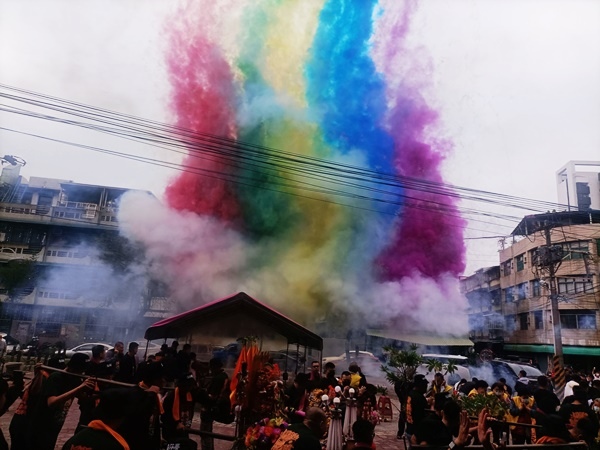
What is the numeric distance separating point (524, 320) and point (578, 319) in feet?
18.0

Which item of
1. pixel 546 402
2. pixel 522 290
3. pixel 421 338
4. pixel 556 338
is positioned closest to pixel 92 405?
pixel 546 402

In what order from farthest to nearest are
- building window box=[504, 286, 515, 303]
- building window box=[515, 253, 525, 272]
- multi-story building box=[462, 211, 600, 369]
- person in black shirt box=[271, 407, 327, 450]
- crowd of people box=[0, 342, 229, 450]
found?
building window box=[504, 286, 515, 303] < building window box=[515, 253, 525, 272] < multi-story building box=[462, 211, 600, 369] < crowd of people box=[0, 342, 229, 450] < person in black shirt box=[271, 407, 327, 450]

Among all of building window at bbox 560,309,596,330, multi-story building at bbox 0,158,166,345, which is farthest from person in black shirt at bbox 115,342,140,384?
building window at bbox 560,309,596,330

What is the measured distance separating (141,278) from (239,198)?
9.22 meters

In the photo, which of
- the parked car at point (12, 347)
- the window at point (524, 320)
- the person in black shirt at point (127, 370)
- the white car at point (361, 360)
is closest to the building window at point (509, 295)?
the window at point (524, 320)

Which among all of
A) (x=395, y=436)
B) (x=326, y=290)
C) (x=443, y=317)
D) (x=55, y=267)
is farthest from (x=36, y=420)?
(x=55, y=267)

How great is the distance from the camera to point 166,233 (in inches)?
886

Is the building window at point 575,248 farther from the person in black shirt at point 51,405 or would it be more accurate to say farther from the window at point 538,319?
the person in black shirt at point 51,405

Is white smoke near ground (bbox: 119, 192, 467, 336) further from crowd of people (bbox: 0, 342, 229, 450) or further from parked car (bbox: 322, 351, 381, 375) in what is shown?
crowd of people (bbox: 0, 342, 229, 450)

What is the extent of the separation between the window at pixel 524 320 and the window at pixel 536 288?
7.19 feet

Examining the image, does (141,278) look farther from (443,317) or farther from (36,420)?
(36,420)

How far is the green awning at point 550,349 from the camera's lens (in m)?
27.4

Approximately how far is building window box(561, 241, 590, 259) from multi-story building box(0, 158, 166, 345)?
28.1 metres

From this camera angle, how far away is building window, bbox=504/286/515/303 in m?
36.4
